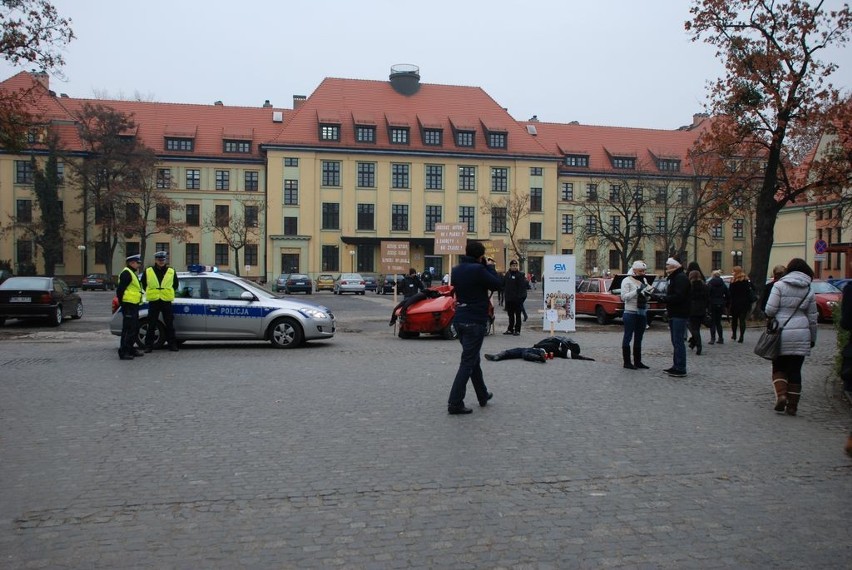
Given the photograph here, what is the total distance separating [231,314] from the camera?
16188 mm

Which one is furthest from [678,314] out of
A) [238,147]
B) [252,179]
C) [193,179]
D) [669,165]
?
[193,179]

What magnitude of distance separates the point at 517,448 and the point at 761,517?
7.81 ft

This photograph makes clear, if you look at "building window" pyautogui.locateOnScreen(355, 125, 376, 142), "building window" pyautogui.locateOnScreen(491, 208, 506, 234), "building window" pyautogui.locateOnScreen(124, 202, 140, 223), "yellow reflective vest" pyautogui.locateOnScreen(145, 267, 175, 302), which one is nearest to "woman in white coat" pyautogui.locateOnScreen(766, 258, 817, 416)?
"yellow reflective vest" pyautogui.locateOnScreen(145, 267, 175, 302)

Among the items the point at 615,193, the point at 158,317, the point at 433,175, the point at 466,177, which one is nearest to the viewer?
the point at 158,317

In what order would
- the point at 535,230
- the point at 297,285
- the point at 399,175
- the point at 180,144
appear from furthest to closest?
Answer: 1. the point at 535,230
2. the point at 399,175
3. the point at 180,144
4. the point at 297,285

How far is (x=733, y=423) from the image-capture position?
8461 millimetres

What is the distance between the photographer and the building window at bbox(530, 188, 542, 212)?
76625mm

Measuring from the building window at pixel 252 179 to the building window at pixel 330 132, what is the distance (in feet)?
24.7

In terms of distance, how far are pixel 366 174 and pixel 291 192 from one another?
7282mm

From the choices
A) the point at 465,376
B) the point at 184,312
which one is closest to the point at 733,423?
the point at 465,376

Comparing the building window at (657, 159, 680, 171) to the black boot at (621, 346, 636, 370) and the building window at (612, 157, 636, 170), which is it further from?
the black boot at (621, 346, 636, 370)

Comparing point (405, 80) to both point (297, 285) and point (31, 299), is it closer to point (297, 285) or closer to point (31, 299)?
point (297, 285)

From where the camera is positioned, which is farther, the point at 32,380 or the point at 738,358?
the point at 738,358

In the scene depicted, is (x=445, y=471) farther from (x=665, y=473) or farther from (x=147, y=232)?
(x=147, y=232)
